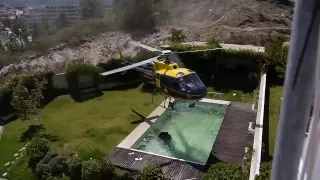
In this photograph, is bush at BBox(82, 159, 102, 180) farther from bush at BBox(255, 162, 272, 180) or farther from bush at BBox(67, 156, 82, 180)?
bush at BBox(255, 162, 272, 180)

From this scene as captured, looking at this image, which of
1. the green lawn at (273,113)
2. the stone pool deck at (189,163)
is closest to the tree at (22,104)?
the stone pool deck at (189,163)

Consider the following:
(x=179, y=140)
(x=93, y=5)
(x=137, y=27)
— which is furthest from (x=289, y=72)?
(x=93, y=5)

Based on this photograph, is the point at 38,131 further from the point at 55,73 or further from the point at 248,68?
the point at 248,68

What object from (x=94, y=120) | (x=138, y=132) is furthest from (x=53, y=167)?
(x=94, y=120)

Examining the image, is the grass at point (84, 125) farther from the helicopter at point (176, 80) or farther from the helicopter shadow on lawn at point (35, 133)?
the helicopter at point (176, 80)

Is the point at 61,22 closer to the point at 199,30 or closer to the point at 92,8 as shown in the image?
the point at 92,8
